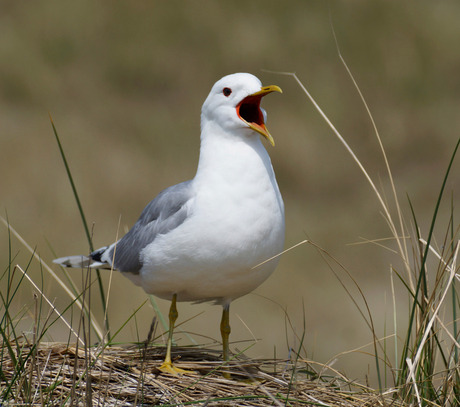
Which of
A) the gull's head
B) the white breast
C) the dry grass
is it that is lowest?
the dry grass

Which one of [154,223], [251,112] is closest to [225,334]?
[154,223]

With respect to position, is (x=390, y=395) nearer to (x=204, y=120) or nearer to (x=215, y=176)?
(x=215, y=176)

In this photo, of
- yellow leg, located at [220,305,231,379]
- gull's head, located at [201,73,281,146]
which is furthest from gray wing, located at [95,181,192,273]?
yellow leg, located at [220,305,231,379]

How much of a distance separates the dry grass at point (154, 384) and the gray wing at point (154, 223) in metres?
0.33

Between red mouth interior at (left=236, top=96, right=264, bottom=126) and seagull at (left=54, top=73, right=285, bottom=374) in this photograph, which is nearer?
seagull at (left=54, top=73, right=285, bottom=374)

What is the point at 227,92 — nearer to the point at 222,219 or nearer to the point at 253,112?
the point at 253,112

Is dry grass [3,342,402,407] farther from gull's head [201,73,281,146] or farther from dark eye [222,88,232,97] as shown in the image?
dark eye [222,88,232,97]

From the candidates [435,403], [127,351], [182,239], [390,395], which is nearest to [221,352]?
[127,351]

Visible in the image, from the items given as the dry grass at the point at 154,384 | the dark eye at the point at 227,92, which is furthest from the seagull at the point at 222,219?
the dry grass at the point at 154,384

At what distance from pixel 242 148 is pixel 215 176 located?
0.42 feet

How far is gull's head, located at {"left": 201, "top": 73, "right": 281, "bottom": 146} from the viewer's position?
2342mm

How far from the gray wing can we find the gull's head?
0.23m

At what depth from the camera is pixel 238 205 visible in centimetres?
226

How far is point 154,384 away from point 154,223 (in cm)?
59
